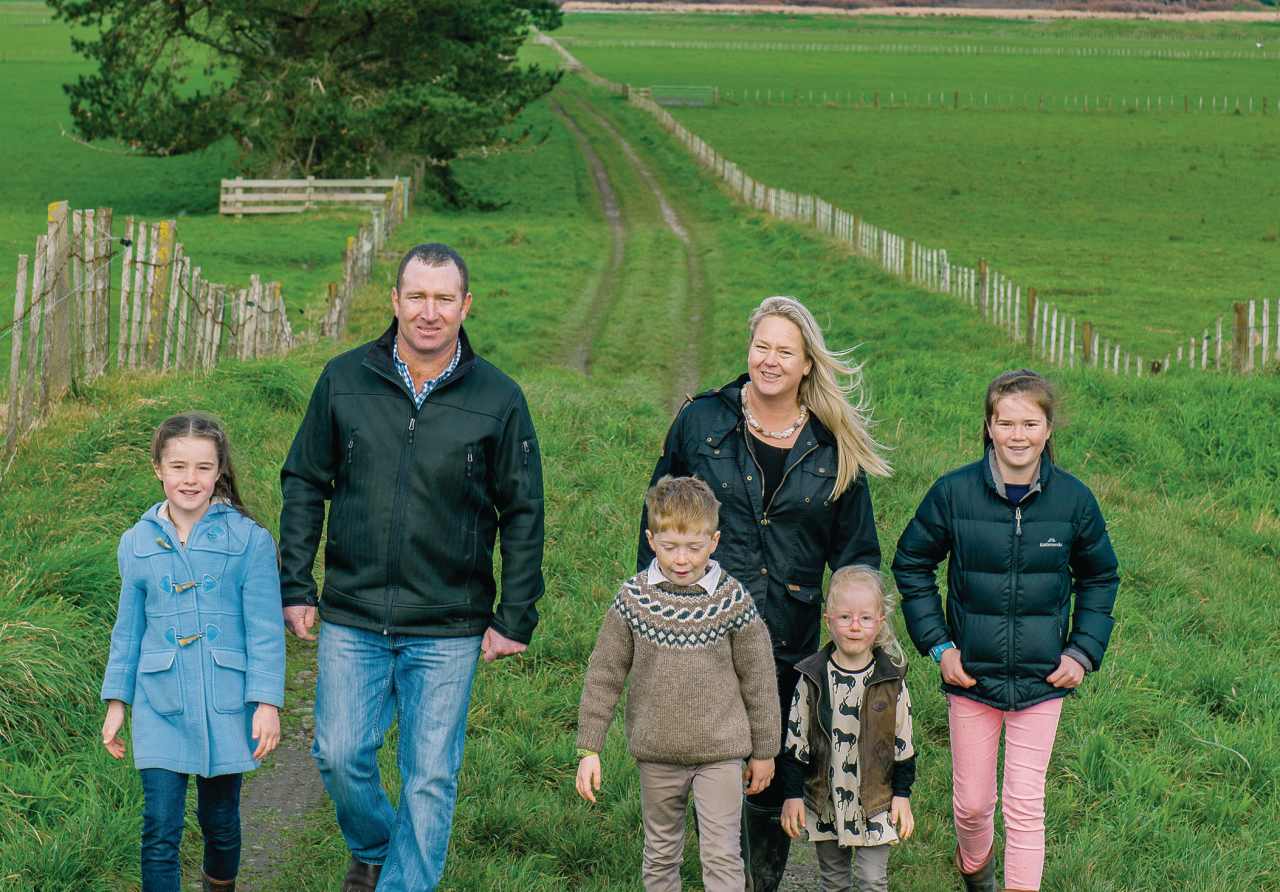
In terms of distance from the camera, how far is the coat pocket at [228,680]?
3.79 meters

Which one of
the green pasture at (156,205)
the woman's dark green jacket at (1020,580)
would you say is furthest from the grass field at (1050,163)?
the woman's dark green jacket at (1020,580)

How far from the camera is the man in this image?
391 centimetres

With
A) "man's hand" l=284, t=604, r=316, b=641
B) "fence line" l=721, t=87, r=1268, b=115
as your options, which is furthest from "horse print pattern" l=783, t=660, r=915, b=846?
"fence line" l=721, t=87, r=1268, b=115

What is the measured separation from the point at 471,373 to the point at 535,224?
25.4 metres

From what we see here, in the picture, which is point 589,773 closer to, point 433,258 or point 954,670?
point 954,670

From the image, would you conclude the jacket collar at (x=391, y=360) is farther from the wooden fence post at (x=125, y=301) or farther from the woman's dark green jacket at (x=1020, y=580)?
the wooden fence post at (x=125, y=301)

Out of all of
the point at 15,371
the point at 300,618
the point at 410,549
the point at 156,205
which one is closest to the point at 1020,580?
the point at 410,549

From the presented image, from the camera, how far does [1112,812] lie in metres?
4.97

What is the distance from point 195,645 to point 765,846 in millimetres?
2219

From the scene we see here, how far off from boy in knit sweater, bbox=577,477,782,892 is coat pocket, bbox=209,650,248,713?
116cm

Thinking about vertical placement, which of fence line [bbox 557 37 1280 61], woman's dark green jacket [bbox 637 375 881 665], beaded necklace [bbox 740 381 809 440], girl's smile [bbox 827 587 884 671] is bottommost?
girl's smile [bbox 827 587 884 671]

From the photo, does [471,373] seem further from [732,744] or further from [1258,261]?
[1258,261]

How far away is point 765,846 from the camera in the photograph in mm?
4379

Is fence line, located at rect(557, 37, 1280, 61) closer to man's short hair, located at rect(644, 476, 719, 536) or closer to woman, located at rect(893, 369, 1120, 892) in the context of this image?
woman, located at rect(893, 369, 1120, 892)
